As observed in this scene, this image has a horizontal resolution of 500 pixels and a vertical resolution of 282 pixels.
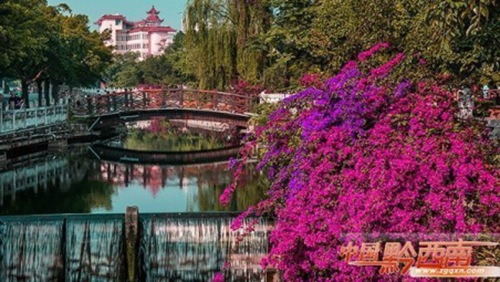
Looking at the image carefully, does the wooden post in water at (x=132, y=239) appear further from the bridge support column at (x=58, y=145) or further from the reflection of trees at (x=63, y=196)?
the bridge support column at (x=58, y=145)

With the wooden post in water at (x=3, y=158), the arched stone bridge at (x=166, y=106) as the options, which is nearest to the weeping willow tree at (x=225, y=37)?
the arched stone bridge at (x=166, y=106)

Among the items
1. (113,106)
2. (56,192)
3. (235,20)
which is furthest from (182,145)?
(56,192)

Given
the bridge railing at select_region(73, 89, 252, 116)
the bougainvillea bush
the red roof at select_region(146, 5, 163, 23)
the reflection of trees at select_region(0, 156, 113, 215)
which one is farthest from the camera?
the red roof at select_region(146, 5, 163, 23)

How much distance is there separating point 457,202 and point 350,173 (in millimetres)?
1321

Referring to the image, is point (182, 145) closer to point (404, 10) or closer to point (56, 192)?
point (56, 192)

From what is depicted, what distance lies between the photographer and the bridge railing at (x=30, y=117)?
20.6 meters

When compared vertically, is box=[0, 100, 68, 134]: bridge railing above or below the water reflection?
above

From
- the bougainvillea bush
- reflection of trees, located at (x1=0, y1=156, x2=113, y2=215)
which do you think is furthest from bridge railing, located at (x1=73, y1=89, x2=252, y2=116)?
the bougainvillea bush

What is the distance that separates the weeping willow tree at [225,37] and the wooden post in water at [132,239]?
52.3ft

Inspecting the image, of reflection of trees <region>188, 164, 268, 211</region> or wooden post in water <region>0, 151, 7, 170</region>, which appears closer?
reflection of trees <region>188, 164, 268, 211</region>

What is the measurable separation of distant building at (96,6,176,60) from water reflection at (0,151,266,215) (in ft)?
276

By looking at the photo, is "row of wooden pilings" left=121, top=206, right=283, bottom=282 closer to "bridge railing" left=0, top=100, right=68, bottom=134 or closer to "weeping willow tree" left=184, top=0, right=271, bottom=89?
"bridge railing" left=0, top=100, right=68, bottom=134

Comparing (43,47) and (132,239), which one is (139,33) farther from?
(132,239)

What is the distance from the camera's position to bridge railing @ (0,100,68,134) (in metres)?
20.6
